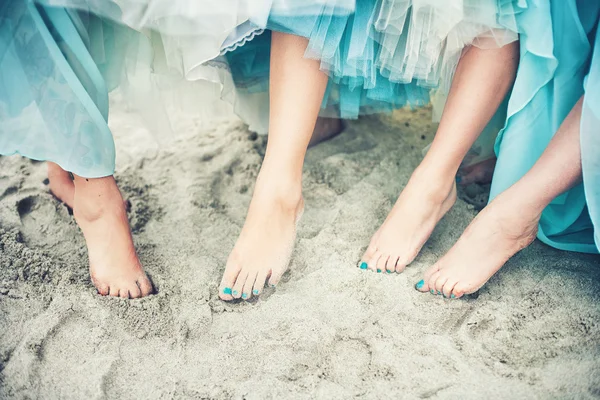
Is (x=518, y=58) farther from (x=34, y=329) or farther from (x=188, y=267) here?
(x=34, y=329)

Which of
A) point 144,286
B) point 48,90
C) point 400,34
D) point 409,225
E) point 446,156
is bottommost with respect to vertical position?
point 144,286

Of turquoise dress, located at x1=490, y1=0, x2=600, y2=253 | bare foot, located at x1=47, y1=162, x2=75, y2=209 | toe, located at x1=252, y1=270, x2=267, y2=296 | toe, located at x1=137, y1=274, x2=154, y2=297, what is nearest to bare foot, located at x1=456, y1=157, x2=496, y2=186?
turquoise dress, located at x1=490, y1=0, x2=600, y2=253

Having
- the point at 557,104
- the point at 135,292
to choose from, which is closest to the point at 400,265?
the point at 557,104

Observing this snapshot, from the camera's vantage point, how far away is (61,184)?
52.3 inches

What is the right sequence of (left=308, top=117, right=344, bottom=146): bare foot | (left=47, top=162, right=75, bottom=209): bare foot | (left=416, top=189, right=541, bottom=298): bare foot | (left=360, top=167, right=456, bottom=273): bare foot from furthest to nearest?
1. (left=308, top=117, right=344, bottom=146): bare foot
2. (left=47, top=162, right=75, bottom=209): bare foot
3. (left=360, top=167, right=456, bottom=273): bare foot
4. (left=416, top=189, right=541, bottom=298): bare foot

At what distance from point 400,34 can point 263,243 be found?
532mm

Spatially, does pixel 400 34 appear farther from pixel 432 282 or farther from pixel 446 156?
pixel 432 282

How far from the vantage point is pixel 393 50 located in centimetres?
105

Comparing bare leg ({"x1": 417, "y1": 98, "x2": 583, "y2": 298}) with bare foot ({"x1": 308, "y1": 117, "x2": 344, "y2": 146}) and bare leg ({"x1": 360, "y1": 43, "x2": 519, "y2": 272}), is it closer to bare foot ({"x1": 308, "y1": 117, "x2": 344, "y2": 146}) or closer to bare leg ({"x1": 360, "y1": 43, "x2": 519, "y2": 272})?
bare leg ({"x1": 360, "y1": 43, "x2": 519, "y2": 272})

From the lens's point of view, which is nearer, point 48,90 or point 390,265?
point 48,90

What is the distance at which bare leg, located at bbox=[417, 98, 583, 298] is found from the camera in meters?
0.95

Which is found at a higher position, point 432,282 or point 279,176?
point 279,176

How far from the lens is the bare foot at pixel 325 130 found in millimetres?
1593

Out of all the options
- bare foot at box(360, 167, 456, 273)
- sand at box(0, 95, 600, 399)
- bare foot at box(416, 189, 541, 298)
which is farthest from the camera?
bare foot at box(360, 167, 456, 273)
